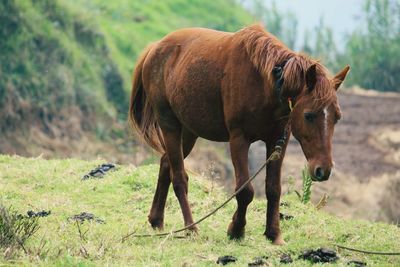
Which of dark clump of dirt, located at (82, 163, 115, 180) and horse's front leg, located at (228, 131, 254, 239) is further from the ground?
horse's front leg, located at (228, 131, 254, 239)

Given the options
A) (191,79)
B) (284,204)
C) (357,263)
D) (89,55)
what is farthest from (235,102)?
(89,55)

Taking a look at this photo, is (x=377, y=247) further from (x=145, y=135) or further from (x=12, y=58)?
(x=12, y=58)

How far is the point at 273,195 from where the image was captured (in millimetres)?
8109

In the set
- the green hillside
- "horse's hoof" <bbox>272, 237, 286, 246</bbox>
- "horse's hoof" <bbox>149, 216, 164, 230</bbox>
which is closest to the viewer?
"horse's hoof" <bbox>272, 237, 286, 246</bbox>

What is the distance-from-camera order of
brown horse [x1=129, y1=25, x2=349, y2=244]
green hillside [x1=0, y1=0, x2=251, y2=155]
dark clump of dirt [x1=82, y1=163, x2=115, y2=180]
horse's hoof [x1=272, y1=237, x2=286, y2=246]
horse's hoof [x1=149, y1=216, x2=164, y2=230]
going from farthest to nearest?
green hillside [x1=0, y1=0, x2=251, y2=155], dark clump of dirt [x1=82, y1=163, x2=115, y2=180], horse's hoof [x1=149, y1=216, x2=164, y2=230], horse's hoof [x1=272, y1=237, x2=286, y2=246], brown horse [x1=129, y1=25, x2=349, y2=244]

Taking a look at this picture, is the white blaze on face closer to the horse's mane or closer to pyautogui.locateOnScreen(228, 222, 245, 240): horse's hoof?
the horse's mane

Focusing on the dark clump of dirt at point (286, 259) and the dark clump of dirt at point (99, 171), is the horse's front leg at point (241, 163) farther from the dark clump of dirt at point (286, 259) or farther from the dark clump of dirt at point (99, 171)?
the dark clump of dirt at point (99, 171)

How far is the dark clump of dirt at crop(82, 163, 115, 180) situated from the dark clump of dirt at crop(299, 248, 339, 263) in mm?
5204

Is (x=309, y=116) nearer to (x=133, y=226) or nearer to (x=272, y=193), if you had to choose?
(x=272, y=193)

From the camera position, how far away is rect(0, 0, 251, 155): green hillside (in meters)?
23.7

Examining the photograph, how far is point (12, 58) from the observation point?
78.9 feet

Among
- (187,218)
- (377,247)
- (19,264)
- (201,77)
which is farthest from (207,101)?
(19,264)

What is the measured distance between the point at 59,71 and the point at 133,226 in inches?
657

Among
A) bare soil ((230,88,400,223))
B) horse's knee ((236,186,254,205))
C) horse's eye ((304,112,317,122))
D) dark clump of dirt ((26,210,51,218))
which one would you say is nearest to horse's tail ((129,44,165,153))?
dark clump of dirt ((26,210,51,218))
